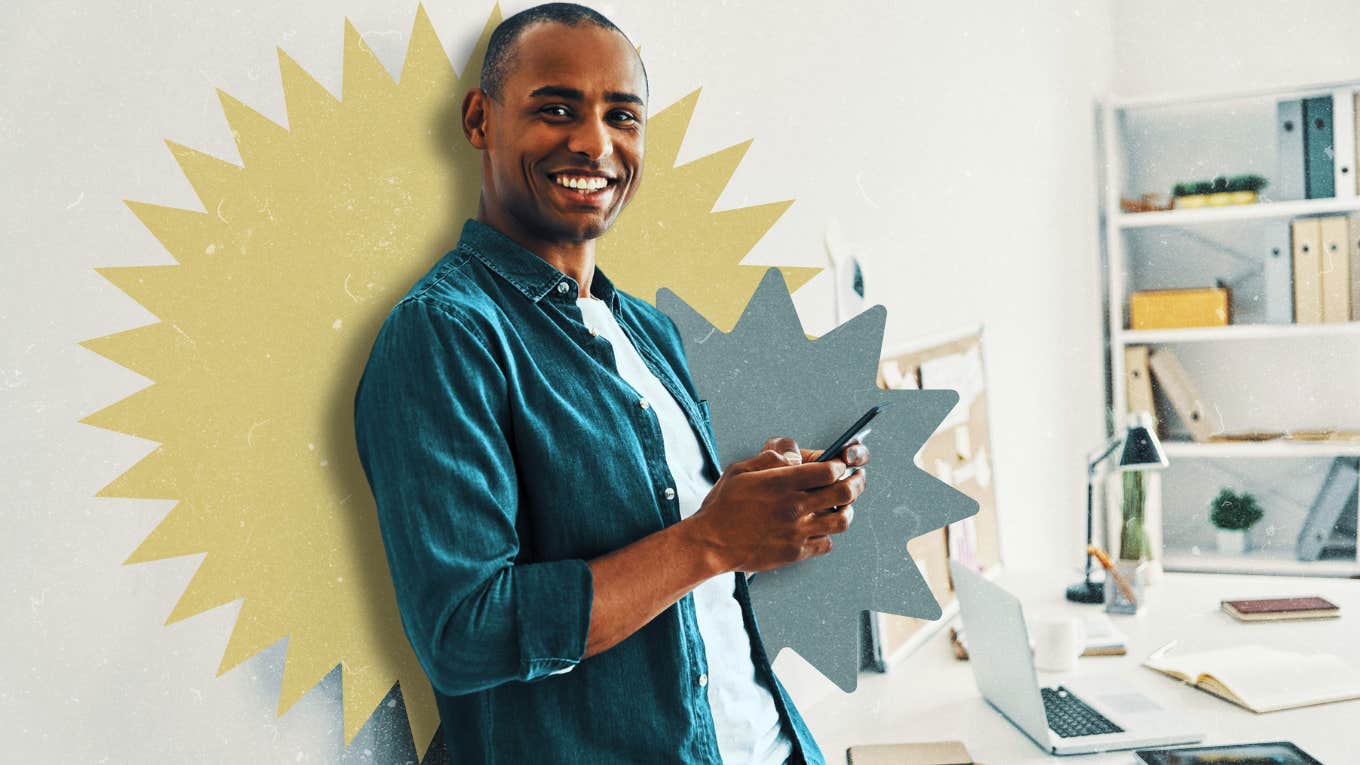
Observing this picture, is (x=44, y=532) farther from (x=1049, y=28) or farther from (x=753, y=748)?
(x=1049, y=28)

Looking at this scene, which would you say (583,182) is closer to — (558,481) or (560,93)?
(560,93)

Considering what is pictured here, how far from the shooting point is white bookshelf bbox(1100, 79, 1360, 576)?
344cm

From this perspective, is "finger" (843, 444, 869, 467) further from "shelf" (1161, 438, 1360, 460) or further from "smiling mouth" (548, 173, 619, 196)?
"shelf" (1161, 438, 1360, 460)

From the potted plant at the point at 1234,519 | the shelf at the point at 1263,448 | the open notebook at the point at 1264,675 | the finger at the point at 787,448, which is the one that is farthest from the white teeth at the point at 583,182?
the potted plant at the point at 1234,519

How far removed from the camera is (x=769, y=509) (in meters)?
0.83

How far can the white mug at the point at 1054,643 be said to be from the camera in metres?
1.67

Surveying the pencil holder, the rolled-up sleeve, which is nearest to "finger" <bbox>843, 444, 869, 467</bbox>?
the rolled-up sleeve

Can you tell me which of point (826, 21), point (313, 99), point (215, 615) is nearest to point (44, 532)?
point (215, 615)

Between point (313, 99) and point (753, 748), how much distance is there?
0.67m

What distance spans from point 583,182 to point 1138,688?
117 centimetres

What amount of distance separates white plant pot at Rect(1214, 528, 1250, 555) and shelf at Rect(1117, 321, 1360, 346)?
629 mm

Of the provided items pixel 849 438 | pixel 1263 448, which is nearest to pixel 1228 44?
pixel 1263 448

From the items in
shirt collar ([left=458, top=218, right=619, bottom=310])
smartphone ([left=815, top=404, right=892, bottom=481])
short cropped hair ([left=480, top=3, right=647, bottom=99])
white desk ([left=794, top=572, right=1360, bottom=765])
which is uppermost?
short cropped hair ([left=480, top=3, right=647, bottom=99])

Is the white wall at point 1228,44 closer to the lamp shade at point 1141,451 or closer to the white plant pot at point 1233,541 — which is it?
the white plant pot at point 1233,541
